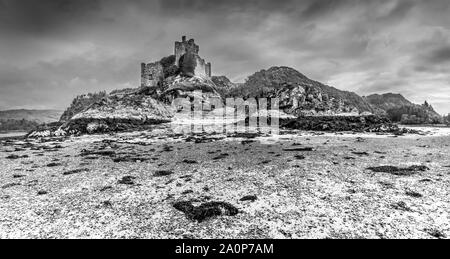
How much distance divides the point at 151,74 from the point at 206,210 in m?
134

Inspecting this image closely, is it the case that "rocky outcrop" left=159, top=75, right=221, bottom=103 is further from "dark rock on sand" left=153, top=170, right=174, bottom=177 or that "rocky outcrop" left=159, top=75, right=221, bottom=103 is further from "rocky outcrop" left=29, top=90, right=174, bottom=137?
"dark rock on sand" left=153, top=170, right=174, bottom=177

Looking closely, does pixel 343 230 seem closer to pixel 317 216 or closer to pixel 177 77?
pixel 317 216

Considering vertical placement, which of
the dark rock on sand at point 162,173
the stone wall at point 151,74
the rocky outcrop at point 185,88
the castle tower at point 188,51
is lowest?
the dark rock on sand at point 162,173

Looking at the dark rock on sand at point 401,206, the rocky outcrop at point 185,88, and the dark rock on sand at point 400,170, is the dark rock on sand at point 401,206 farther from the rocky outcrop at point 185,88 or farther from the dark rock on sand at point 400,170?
the rocky outcrop at point 185,88

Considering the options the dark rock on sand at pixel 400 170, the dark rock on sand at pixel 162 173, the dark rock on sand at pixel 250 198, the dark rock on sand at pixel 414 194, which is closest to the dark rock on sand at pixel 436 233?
the dark rock on sand at pixel 414 194

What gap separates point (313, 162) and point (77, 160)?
26.0m

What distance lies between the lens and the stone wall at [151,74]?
136125mm

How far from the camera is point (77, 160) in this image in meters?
28.4

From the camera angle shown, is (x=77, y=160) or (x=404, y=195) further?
(x=77, y=160)

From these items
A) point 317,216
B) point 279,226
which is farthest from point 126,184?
point 317,216
